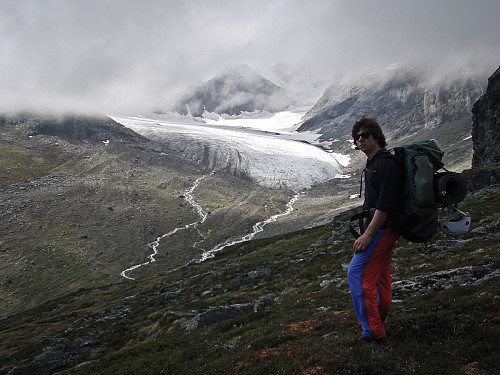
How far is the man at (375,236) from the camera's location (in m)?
6.54

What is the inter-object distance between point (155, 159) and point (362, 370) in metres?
143

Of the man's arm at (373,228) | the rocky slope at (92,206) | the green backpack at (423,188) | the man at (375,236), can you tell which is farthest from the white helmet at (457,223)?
the rocky slope at (92,206)

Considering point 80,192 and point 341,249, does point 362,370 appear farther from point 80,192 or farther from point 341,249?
point 80,192

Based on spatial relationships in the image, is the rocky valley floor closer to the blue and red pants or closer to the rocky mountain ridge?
the rocky mountain ridge

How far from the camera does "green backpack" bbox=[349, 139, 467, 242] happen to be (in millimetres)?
6109

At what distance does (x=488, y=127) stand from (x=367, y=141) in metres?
72.3

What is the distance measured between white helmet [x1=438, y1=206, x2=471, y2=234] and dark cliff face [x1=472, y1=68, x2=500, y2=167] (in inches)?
2548

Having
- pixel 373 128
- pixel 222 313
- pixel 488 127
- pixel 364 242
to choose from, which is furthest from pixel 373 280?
pixel 488 127

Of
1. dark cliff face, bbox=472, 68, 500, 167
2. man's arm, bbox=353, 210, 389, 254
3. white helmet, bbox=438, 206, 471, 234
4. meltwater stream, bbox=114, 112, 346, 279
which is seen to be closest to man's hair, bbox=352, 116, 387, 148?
man's arm, bbox=353, 210, 389, 254

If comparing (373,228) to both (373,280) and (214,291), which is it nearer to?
(373,280)

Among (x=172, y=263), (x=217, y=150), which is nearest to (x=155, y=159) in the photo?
(x=217, y=150)

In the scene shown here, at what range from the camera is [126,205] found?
9769cm

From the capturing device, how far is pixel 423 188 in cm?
615

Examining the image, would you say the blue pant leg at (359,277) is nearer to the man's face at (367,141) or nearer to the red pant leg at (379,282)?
the red pant leg at (379,282)
